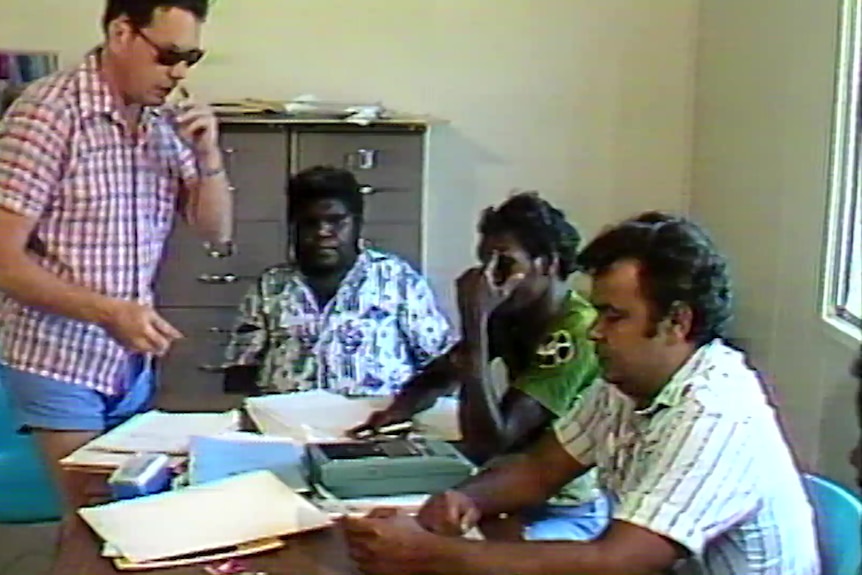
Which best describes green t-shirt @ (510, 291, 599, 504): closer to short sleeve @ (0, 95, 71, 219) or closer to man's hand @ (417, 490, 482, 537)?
man's hand @ (417, 490, 482, 537)

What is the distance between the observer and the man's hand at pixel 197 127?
2350 millimetres

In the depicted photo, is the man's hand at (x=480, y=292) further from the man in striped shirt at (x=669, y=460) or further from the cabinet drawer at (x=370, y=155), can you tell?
the cabinet drawer at (x=370, y=155)

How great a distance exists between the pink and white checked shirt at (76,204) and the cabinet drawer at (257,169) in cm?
174

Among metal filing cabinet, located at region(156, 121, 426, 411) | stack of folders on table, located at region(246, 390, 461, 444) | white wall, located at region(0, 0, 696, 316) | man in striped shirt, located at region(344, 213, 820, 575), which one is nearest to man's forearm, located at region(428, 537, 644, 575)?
man in striped shirt, located at region(344, 213, 820, 575)

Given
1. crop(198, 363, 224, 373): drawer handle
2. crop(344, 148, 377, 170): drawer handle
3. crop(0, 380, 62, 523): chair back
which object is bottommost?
crop(0, 380, 62, 523): chair back

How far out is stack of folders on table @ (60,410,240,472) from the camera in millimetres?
2145

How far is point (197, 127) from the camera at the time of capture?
93.0 inches

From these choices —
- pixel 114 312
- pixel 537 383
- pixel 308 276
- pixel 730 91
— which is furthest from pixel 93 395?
pixel 730 91

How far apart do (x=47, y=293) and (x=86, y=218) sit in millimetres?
163

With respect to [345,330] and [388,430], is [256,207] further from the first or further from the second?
[388,430]

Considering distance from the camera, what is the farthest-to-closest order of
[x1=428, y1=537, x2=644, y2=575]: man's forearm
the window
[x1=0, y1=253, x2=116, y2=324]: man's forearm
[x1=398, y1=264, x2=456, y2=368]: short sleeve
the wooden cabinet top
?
the wooden cabinet top
the window
[x1=398, y1=264, x2=456, y2=368]: short sleeve
[x1=0, y1=253, x2=116, y2=324]: man's forearm
[x1=428, y1=537, x2=644, y2=575]: man's forearm

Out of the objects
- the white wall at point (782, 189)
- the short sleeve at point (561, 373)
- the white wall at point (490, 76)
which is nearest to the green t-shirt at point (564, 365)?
the short sleeve at point (561, 373)

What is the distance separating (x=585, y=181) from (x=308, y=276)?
69.5 inches

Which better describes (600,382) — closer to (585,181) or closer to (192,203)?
(192,203)
